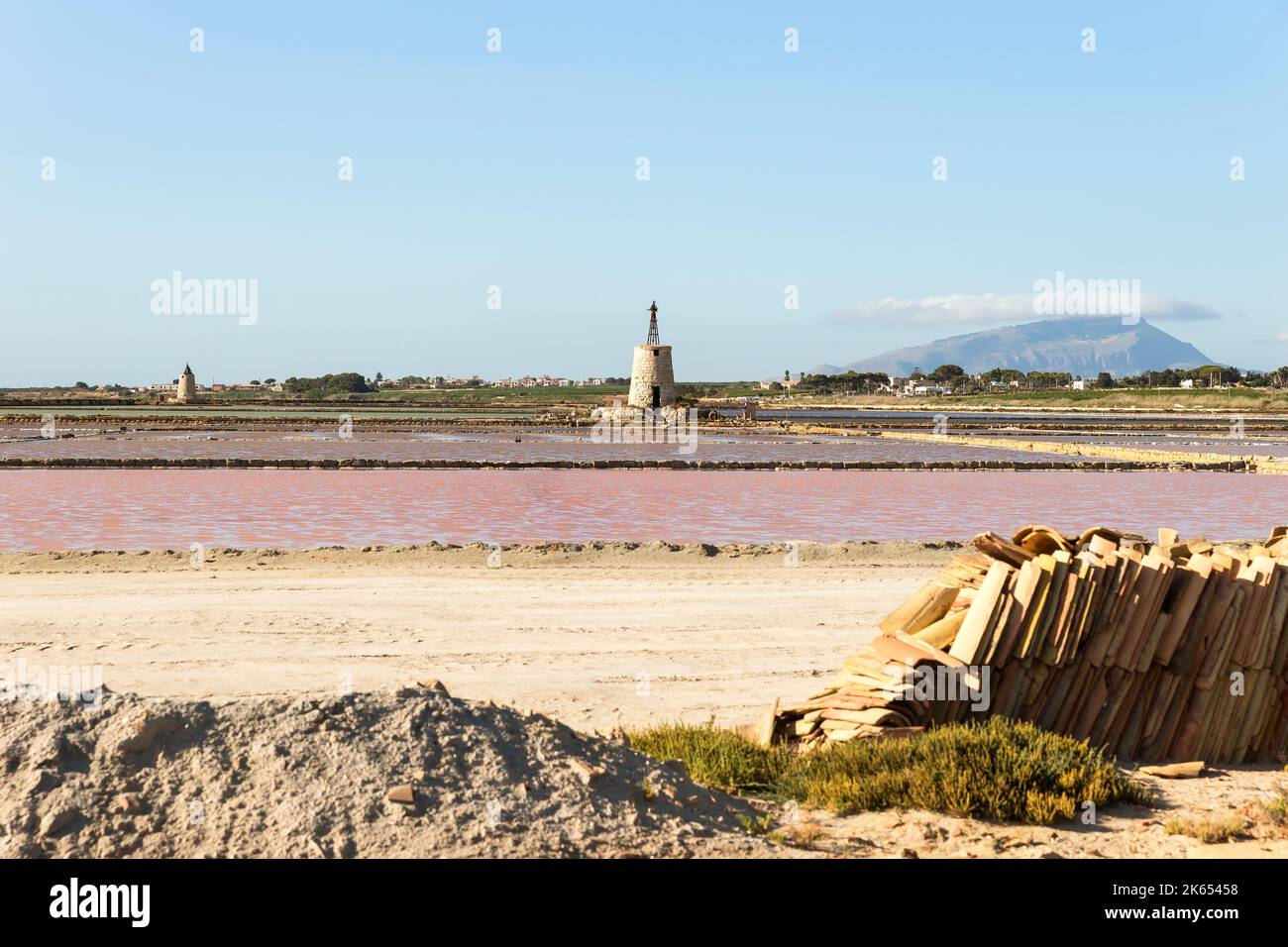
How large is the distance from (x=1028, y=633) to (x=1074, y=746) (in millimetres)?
787

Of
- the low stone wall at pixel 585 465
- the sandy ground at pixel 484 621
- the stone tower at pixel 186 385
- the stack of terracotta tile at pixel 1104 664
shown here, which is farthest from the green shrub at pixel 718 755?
the stone tower at pixel 186 385

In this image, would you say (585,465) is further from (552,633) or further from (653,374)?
(653,374)

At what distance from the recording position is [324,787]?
5375 mm

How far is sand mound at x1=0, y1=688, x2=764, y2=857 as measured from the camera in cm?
513

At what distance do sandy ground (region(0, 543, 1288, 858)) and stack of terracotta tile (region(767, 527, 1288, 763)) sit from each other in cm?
44

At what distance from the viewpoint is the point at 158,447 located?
41.6 metres

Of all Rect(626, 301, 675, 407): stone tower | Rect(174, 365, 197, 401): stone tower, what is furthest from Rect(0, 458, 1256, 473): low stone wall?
Rect(174, 365, 197, 401): stone tower

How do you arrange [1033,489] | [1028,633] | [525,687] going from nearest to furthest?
[1028,633], [525,687], [1033,489]

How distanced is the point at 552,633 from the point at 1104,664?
4989mm

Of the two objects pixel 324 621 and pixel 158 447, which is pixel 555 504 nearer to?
pixel 324 621

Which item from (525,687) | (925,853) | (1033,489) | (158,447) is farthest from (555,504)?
(158,447)

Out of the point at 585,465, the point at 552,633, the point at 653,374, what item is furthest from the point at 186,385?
the point at 552,633

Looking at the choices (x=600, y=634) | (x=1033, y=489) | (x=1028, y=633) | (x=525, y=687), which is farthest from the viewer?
(x=1033, y=489)

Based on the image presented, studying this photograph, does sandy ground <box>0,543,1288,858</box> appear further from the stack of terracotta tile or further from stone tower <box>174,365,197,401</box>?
stone tower <box>174,365,197,401</box>
